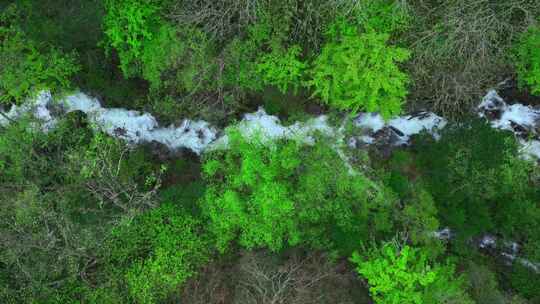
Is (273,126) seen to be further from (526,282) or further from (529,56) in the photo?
(526,282)

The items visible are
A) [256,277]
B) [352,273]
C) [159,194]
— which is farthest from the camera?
[159,194]

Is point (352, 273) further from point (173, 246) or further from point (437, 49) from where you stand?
point (437, 49)

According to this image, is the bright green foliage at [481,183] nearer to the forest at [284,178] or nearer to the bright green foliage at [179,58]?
the forest at [284,178]

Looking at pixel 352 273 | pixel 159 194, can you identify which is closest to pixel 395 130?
pixel 352 273

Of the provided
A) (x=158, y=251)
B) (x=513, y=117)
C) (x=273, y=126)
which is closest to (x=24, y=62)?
(x=158, y=251)

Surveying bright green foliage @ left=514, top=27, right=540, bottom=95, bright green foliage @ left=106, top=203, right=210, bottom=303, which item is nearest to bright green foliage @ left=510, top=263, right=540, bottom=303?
bright green foliage @ left=514, top=27, right=540, bottom=95
